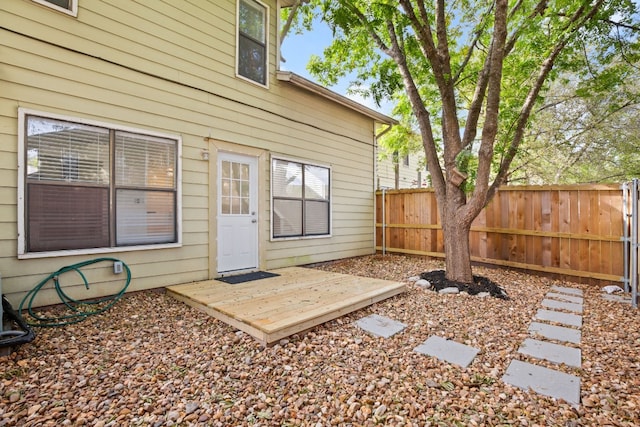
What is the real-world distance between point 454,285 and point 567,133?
34.4ft

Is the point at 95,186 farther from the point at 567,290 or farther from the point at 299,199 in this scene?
the point at 567,290

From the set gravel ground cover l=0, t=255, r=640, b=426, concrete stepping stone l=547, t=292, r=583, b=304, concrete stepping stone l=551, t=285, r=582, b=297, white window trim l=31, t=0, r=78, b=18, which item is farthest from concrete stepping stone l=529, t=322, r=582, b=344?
white window trim l=31, t=0, r=78, b=18

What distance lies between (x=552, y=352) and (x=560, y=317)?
1.16 metres

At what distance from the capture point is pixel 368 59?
287 inches

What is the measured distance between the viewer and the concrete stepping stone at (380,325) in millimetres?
2924

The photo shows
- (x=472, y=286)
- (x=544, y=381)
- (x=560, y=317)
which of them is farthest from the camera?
(x=472, y=286)

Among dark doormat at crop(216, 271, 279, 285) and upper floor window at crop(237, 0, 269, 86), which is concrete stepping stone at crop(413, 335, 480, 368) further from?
upper floor window at crop(237, 0, 269, 86)

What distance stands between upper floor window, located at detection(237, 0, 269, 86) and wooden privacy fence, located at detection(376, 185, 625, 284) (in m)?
4.50

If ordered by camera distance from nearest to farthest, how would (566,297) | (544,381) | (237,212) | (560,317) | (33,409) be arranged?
(33,409)
(544,381)
(560,317)
(566,297)
(237,212)

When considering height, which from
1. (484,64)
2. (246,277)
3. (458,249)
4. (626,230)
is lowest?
(246,277)

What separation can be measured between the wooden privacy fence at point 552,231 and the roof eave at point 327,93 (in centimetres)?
230

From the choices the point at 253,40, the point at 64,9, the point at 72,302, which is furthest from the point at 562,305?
the point at 64,9

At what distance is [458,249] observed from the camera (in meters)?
4.58

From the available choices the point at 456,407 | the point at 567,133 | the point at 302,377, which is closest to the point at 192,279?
the point at 302,377
